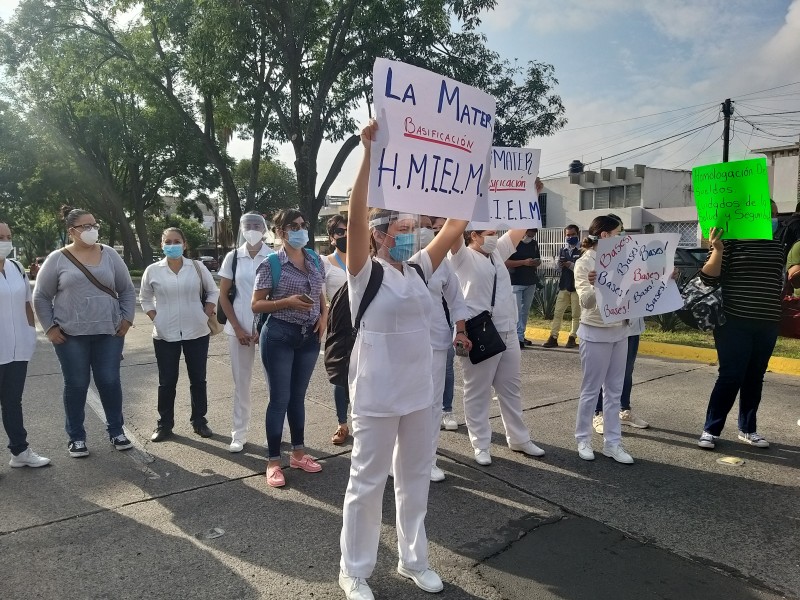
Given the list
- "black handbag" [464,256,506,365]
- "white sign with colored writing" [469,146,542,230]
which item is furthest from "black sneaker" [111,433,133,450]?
"white sign with colored writing" [469,146,542,230]

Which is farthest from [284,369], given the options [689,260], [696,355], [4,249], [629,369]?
[689,260]

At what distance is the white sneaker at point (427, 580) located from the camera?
2.81m

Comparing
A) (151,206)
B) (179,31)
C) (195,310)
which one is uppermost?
(179,31)

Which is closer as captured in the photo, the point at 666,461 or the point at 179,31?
the point at 666,461

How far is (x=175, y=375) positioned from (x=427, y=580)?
10.7ft

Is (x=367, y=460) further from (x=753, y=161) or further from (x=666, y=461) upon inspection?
(x=753, y=161)

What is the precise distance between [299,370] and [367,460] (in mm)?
1708

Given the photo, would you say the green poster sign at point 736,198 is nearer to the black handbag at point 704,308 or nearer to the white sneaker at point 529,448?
the black handbag at point 704,308

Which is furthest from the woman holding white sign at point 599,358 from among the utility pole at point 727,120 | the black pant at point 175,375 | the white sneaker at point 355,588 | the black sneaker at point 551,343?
the utility pole at point 727,120

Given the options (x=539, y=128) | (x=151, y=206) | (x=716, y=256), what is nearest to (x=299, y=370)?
(x=716, y=256)

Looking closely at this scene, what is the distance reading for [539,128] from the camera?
1680 centimetres

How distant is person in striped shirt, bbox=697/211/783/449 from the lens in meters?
4.54

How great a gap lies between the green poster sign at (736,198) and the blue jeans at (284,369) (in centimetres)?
305

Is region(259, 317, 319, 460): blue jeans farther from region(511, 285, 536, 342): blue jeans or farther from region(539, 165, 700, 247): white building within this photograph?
region(539, 165, 700, 247): white building
